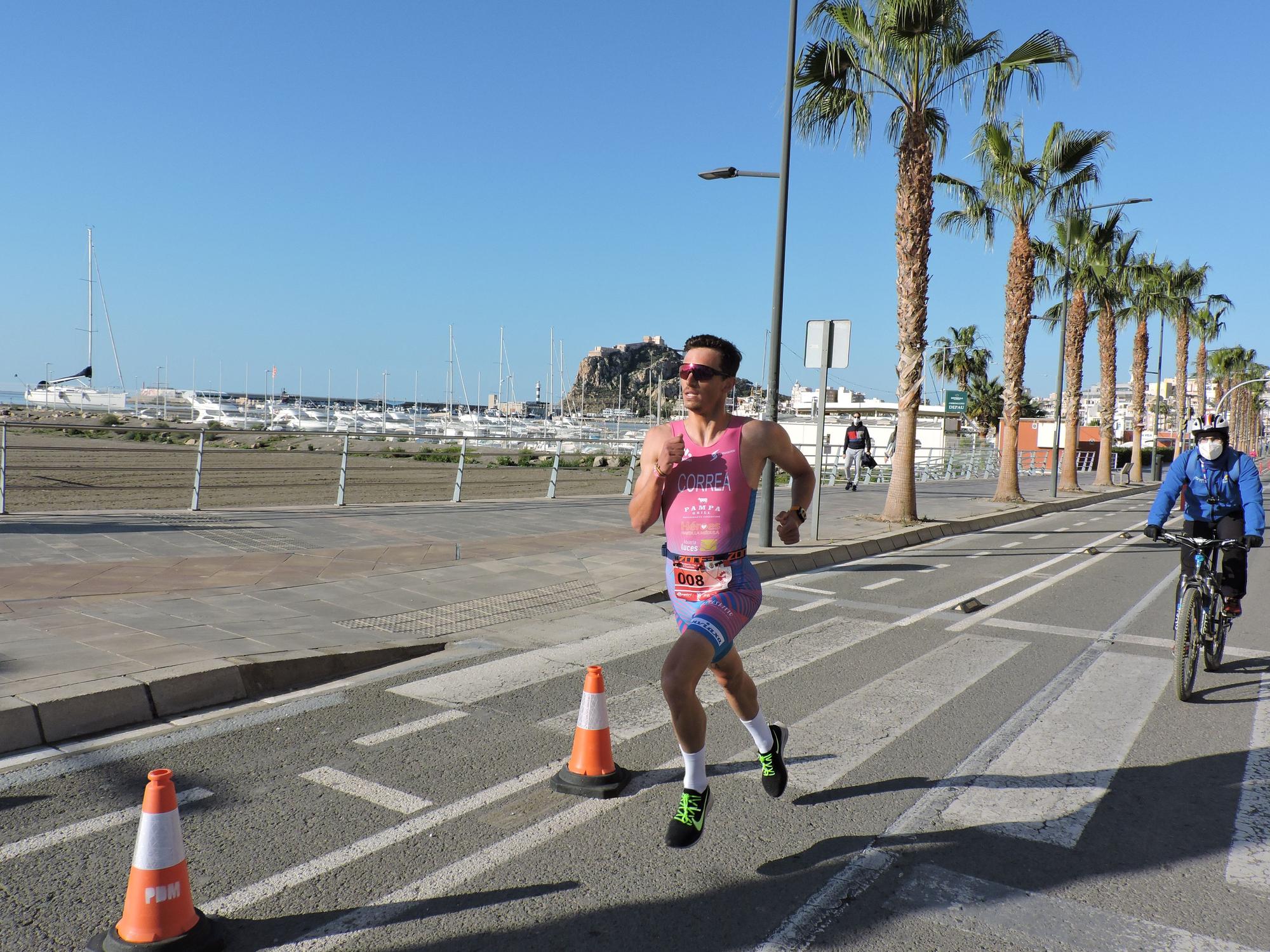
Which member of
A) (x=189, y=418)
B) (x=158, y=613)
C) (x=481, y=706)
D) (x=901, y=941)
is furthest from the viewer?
(x=189, y=418)

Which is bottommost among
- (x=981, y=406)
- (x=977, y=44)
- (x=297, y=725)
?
(x=297, y=725)

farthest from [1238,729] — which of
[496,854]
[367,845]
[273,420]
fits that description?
[273,420]

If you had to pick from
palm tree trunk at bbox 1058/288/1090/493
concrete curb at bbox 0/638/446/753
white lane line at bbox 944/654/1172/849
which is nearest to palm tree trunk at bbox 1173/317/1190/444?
palm tree trunk at bbox 1058/288/1090/493

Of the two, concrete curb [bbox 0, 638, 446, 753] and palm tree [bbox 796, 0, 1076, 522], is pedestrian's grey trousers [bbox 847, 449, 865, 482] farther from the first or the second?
concrete curb [bbox 0, 638, 446, 753]

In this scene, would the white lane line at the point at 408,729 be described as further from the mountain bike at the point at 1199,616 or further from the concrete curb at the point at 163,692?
the mountain bike at the point at 1199,616

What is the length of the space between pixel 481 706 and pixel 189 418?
83.9m

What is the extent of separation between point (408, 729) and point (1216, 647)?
5.51m

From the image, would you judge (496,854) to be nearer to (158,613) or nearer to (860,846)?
(860,846)

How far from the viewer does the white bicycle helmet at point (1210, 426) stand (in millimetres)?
6316

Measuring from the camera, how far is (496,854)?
341 centimetres

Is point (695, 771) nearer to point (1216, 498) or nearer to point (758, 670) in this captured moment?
point (758, 670)

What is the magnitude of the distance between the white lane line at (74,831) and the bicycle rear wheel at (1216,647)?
6.30m

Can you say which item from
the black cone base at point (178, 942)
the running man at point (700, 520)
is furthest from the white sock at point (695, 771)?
the black cone base at point (178, 942)

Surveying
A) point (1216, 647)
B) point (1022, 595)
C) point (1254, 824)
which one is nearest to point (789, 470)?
point (1254, 824)
